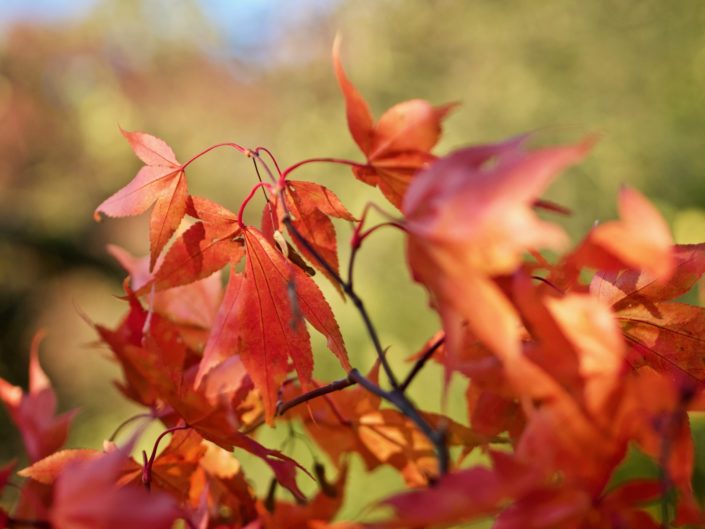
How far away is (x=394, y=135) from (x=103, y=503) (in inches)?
8.5

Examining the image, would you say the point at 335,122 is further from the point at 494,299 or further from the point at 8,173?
the point at 8,173

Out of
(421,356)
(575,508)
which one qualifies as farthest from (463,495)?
(421,356)

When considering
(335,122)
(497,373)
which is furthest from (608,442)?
(335,122)

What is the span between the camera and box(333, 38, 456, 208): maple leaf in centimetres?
37

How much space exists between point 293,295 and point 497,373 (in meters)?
0.09

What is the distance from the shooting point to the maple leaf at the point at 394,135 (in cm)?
37

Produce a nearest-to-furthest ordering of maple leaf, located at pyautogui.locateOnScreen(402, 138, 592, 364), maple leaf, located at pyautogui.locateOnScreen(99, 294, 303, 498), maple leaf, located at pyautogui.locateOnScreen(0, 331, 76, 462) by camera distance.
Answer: maple leaf, located at pyautogui.locateOnScreen(402, 138, 592, 364) < maple leaf, located at pyautogui.locateOnScreen(99, 294, 303, 498) < maple leaf, located at pyautogui.locateOnScreen(0, 331, 76, 462)

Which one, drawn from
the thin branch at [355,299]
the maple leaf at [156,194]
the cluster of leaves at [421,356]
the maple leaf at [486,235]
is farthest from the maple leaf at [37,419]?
the maple leaf at [486,235]

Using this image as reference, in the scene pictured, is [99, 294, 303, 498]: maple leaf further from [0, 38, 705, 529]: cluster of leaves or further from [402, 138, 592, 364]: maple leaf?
[402, 138, 592, 364]: maple leaf

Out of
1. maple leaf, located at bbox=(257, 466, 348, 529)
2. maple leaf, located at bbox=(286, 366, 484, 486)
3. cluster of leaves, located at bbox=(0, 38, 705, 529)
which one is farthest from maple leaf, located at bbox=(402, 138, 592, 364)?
maple leaf, located at bbox=(286, 366, 484, 486)

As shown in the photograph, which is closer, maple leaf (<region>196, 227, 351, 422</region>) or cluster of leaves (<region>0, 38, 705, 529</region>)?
cluster of leaves (<region>0, 38, 705, 529</region>)

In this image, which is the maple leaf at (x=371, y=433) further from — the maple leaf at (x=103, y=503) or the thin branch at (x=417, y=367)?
the maple leaf at (x=103, y=503)

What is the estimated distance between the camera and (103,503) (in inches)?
10.5

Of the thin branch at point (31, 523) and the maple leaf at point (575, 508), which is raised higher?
the thin branch at point (31, 523)
